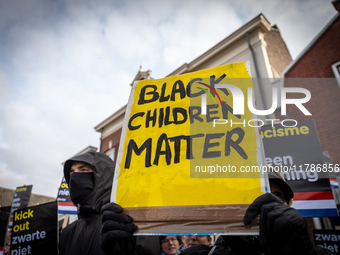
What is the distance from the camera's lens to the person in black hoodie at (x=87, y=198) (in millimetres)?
2191

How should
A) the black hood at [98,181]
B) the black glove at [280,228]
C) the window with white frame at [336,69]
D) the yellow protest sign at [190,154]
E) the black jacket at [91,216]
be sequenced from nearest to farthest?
1. the black glove at [280,228]
2. the yellow protest sign at [190,154]
3. the black jacket at [91,216]
4. the black hood at [98,181]
5. the window with white frame at [336,69]

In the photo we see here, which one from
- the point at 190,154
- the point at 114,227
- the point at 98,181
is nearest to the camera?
the point at 114,227

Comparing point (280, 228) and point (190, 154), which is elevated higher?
point (190, 154)

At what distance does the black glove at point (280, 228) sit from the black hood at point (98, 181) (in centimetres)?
166

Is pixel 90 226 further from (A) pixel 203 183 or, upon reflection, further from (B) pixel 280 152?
(B) pixel 280 152

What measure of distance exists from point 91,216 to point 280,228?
6.31ft

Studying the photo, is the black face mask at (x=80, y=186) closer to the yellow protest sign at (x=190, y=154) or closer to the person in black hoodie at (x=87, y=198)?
the person in black hoodie at (x=87, y=198)

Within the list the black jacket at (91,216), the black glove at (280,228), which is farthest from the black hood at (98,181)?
the black glove at (280,228)

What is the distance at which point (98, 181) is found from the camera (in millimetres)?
2479

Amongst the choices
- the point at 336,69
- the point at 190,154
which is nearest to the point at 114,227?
the point at 190,154

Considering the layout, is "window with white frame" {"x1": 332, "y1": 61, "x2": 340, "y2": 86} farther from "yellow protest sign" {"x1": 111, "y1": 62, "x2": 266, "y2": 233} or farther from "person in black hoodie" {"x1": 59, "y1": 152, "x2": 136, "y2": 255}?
"person in black hoodie" {"x1": 59, "y1": 152, "x2": 136, "y2": 255}

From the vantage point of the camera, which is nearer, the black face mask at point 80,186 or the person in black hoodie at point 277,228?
the person in black hoodie at point 277,228

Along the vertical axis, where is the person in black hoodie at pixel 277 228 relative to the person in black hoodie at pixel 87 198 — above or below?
below

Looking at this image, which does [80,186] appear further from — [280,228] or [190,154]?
[280,228]
